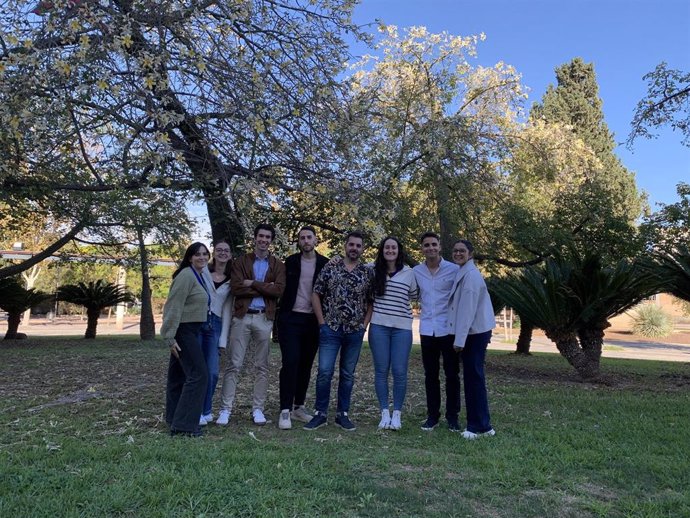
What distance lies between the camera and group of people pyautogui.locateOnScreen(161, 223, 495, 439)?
17.2ft

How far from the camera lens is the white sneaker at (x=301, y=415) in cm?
569

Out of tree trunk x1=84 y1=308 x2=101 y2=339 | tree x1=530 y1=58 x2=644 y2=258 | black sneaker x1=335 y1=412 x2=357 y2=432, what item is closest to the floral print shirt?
black sneaker x1=335 y1=412 x2=357 y2=432

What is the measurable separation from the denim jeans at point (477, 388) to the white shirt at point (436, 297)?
0.29 metres

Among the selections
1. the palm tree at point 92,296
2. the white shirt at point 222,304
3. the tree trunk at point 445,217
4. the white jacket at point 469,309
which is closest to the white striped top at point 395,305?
the white jacket at point 469,309

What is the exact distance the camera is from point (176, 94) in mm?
6355

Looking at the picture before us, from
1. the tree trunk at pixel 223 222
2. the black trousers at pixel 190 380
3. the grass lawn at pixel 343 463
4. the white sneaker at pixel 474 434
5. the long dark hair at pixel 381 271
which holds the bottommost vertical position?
the grass lawn at pixel 343 463

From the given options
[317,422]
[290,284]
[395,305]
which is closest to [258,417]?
[317,422]

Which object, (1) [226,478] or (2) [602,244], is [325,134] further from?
(2) [602,244]

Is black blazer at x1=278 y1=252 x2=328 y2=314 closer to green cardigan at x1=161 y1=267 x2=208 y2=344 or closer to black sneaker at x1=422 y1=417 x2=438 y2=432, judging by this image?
green cardigan at x1=161 y1=267 x2=208 y2=344

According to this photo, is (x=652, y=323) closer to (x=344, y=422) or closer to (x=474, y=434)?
(x=474, y=434)

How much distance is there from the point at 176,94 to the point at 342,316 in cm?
→ 315

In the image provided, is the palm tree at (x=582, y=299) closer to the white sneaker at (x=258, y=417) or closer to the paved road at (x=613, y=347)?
the white sneaker at (x=258, y=417)

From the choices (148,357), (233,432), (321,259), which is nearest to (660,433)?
(321,259)

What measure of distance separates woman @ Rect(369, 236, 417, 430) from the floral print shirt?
145 millimetres
